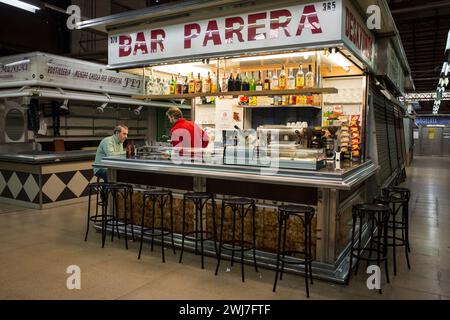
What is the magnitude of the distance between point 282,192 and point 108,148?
293 cm

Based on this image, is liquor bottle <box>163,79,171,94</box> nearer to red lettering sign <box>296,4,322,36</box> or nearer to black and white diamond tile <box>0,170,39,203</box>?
red lettering sign <box>296,4,322,36</box>

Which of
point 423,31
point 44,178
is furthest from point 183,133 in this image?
point 423,31

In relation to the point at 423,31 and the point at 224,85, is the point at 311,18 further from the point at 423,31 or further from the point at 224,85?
the point at 423,31

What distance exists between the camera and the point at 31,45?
10688 mm

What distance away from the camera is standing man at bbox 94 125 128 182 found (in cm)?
559

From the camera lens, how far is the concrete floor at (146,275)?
11.0ft

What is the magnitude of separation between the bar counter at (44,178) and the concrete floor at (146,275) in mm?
1272

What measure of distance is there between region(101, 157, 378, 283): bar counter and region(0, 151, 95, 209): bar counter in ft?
8.30

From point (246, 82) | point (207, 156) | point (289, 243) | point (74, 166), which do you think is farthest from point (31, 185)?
point (289, 243)

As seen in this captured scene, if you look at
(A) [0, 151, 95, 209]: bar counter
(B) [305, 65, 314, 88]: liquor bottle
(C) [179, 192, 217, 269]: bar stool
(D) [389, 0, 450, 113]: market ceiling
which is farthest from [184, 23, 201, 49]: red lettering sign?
(D) [389, 0, 450, 113]: market ceiling

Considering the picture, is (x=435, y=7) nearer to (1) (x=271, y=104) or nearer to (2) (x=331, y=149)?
(1) (x=271, y=104)

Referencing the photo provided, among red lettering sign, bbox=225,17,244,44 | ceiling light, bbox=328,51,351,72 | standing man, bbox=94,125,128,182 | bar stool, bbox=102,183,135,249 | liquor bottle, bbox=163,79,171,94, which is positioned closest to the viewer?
red lettering sign, bbox=225,17,244,44

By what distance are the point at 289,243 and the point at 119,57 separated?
352cm
